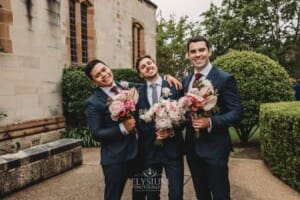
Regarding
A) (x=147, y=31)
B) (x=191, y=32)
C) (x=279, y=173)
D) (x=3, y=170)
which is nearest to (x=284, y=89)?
(x=279, y=173)

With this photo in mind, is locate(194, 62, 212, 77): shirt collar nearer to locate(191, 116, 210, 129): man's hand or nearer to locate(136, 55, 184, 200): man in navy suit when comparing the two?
locate(136, 55, 184, 200): man in navy suit

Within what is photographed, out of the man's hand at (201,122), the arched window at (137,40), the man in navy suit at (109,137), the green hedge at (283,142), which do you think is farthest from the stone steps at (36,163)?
the arched window at (137,40)

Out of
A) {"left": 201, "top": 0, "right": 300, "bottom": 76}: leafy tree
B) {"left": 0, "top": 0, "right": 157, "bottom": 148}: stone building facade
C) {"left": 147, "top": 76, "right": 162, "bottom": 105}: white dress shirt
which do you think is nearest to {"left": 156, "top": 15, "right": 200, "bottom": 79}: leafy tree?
{"left": 201, "top": 0, "right": 300, "bottom": 76}: leafy tree

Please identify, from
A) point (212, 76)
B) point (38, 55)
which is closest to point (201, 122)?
point (212, 76)

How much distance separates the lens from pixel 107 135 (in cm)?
296

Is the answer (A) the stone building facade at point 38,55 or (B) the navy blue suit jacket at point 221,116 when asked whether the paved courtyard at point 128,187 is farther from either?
(A) the stone building facade at point 38,55

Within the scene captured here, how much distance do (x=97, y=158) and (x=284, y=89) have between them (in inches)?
193

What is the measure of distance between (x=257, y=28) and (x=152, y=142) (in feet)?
76.0

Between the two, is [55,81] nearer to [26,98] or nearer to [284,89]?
[26,98]

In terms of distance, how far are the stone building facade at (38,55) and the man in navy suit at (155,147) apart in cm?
502

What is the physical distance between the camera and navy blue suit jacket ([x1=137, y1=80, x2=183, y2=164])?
304 centimetres

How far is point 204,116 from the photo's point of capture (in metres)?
2.73

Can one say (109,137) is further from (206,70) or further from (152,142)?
(206,70)

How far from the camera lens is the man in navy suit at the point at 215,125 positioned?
2.78 meters
